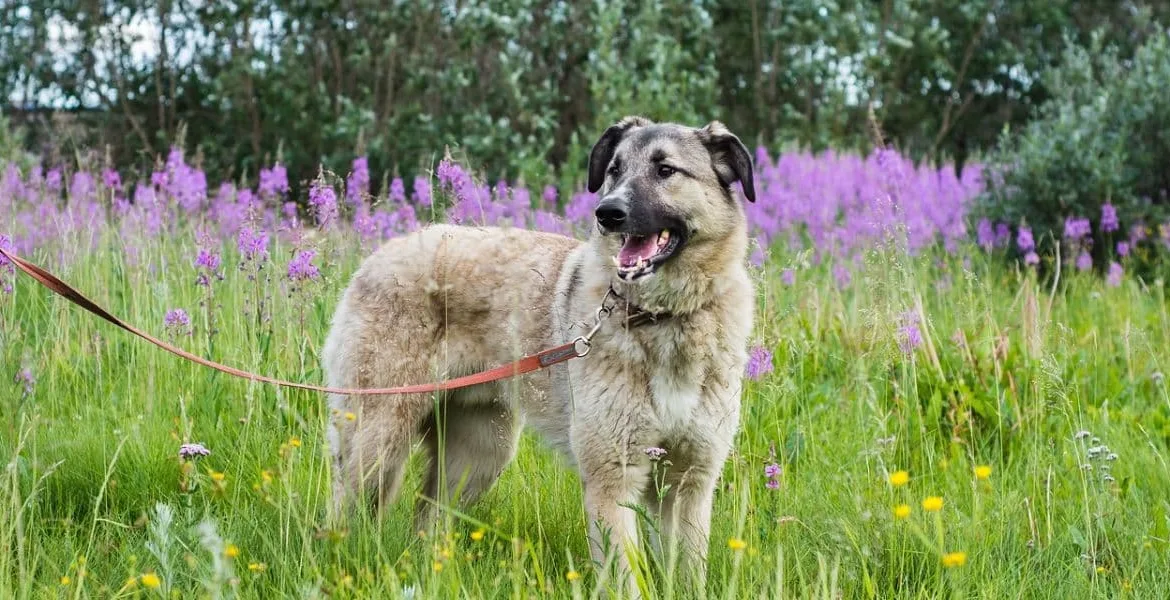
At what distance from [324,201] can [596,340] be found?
163 cm

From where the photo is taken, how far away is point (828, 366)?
16.5 ft

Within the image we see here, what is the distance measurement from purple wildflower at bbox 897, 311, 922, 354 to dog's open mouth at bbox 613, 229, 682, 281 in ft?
3.04

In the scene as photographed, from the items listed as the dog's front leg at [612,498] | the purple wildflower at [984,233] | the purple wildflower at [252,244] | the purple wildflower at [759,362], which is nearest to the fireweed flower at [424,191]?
the purple wildflower at [252,244]

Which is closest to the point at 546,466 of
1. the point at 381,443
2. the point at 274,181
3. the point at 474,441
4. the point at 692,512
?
the point at 474,441

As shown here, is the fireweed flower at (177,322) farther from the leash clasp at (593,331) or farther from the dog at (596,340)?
the leash clasp at (593,331)

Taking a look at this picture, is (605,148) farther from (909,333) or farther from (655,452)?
(655,452)

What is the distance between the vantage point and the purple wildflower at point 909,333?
3.82 meters

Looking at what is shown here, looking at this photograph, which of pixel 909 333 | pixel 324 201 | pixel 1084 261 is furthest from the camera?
pixel 1084 261

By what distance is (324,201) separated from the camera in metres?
4.44

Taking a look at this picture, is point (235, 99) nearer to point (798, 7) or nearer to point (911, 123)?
point (798, 7)

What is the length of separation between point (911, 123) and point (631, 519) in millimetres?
12191

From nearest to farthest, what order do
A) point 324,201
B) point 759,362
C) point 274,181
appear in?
point 759,362
point 324,201
point 274,181

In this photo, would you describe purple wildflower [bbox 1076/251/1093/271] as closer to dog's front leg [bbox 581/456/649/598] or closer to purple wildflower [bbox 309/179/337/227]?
dog's front leg [bbox 581/456/649/598]

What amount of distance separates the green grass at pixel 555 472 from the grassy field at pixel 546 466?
0.01 m
